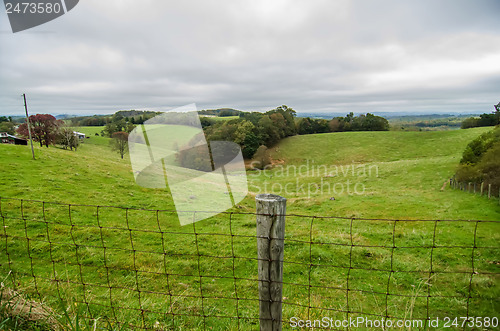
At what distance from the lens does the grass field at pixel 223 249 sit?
217 inches

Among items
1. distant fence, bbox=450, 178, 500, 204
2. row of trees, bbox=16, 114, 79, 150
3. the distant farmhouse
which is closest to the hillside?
distant fence, bbox=450, 178, 500, 204

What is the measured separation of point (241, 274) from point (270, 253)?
6.07 m

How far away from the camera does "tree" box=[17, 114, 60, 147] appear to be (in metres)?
43.7

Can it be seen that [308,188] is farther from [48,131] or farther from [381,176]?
[48,131]

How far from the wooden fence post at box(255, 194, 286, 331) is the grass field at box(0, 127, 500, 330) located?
498mm

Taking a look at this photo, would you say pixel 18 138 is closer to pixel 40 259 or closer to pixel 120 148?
pixel 120 148

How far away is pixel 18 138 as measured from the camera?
170ft

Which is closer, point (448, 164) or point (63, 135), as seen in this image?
point (448, 164)

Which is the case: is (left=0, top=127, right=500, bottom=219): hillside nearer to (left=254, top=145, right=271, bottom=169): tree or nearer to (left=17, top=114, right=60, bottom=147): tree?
(left=254, top=145, right=271, bottom=169): tree

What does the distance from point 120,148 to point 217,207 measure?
141 ft

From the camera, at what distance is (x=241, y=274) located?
844 cm

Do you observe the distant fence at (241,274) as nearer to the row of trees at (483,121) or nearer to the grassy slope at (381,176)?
the grassy slope at (381,176)

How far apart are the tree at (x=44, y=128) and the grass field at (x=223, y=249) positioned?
71.5ft

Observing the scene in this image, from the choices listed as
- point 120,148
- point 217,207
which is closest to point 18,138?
point 120,148
